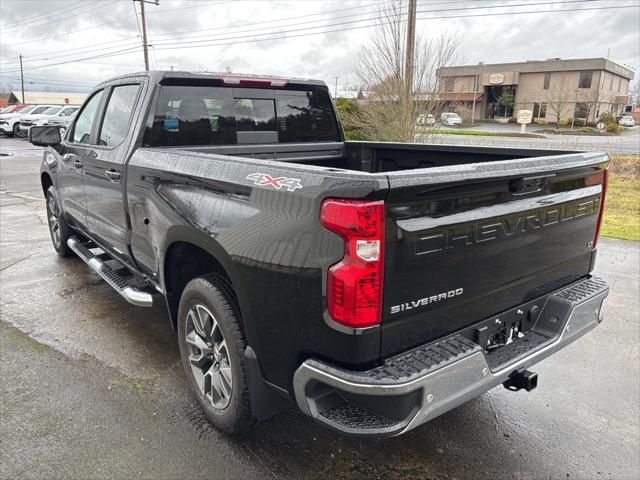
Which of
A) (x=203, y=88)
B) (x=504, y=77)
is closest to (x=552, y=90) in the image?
(x=504, y=77)

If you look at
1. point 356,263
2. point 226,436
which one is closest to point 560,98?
point 226,436

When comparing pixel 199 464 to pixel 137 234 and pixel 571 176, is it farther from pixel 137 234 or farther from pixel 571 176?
pixel 571 176

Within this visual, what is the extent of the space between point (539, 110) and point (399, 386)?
2598 inches

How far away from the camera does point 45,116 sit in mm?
27453

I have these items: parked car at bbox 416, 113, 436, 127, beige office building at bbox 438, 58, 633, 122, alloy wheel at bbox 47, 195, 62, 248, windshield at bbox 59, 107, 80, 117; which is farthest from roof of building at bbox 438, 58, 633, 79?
alloy wheel at bbox 47, 195, 62, 248

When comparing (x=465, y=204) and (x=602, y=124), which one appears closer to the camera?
(x=465, y=204)

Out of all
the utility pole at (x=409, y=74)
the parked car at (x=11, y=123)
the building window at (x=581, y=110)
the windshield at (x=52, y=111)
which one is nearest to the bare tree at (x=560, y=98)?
the building window at (x=581, y=110)

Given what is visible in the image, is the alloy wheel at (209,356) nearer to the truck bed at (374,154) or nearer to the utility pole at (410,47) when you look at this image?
the truck bed at (374,154)

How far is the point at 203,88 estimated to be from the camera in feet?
12.4

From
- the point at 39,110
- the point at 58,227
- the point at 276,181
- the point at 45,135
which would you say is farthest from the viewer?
the point at 39,110

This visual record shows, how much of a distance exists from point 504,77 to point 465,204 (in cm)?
6774

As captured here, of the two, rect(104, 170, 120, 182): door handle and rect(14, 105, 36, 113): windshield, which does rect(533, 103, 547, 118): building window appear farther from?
rect(104, 170, 120, 182): door handle

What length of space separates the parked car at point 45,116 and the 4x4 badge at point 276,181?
92.5ft

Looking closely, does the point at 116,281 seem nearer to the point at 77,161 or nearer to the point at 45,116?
the point at 77,161
